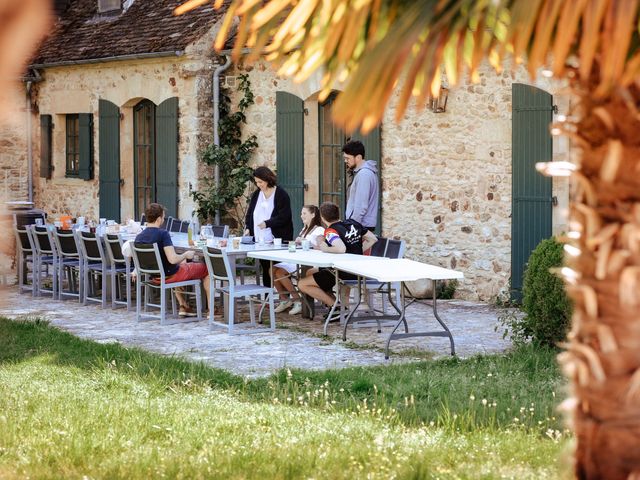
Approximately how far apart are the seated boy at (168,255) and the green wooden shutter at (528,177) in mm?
3159

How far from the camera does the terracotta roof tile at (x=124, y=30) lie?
1589cm

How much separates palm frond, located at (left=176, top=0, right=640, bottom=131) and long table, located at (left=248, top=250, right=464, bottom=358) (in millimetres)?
5484

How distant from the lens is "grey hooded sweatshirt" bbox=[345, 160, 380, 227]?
10.9 m

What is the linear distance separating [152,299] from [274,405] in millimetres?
5548

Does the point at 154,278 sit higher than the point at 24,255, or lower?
lower

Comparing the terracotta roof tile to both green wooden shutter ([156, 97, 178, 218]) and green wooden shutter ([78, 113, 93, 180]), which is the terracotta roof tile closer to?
green wooden shutter ([156, 97, 178, 218])

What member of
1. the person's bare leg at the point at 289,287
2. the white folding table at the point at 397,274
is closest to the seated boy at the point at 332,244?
the white folding table at the point at 397,274

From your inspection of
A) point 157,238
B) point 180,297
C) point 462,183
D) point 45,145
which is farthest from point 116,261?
point 45,145

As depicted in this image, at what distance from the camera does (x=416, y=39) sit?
280 cm

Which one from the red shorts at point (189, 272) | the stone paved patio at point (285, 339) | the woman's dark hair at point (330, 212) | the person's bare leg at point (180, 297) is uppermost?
the woman's dark hair at point (330, 212)

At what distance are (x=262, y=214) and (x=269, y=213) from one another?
0.28ft

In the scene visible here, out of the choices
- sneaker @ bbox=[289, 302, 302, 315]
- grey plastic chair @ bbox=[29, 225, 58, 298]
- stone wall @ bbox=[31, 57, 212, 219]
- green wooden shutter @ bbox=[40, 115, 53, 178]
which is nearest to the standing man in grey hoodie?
sneaker @ bbox=[289, 302, 302, 315]

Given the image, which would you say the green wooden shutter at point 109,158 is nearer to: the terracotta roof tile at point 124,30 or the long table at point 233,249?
the terracotta roof tile at point 124,30

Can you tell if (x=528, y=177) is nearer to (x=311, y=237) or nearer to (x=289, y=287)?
(x=311, y=237)
